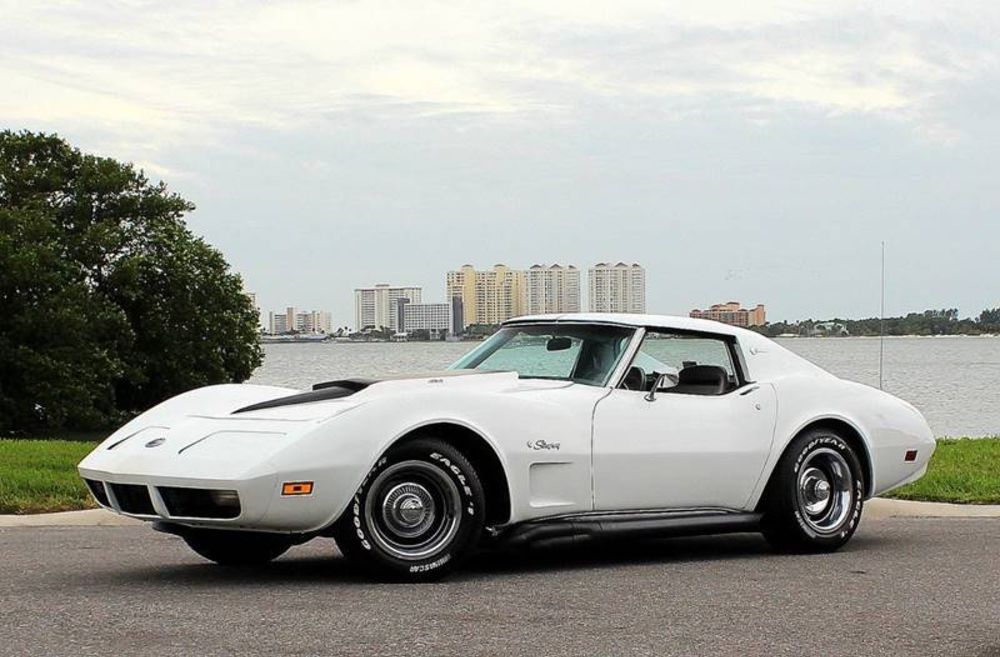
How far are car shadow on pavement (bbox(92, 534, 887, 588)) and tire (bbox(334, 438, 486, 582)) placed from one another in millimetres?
188

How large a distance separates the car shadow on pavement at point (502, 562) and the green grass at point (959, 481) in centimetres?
301

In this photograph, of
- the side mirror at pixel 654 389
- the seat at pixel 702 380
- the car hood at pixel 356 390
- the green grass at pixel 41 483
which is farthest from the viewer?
the green grass at pixel 41 483

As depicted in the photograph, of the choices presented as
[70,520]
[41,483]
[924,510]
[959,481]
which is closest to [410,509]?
[70,520]

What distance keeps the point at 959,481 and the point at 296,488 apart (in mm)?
7990

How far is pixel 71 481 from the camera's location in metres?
12.9

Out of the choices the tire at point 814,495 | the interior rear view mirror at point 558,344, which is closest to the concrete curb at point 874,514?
the tire at point 814,495

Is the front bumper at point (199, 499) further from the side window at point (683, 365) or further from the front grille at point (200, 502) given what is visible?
the side window at point (683, 365)

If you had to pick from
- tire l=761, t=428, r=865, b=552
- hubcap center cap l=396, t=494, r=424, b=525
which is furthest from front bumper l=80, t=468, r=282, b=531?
tire l=761, t=428, r=865, b=552

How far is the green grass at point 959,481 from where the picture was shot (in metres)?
12.8

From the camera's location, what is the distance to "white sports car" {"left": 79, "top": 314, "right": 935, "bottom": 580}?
7355 millimetres

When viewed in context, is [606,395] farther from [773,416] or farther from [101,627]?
[101,627]

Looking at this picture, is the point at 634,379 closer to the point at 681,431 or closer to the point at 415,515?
the point at 681,431

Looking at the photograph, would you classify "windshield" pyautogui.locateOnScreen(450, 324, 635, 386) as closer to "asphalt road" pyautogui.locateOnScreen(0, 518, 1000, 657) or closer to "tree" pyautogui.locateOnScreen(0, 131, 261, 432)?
"asphalt road" pyautogui.locateOnScreen(0, 518, 1000, 657)

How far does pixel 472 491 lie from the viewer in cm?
769
